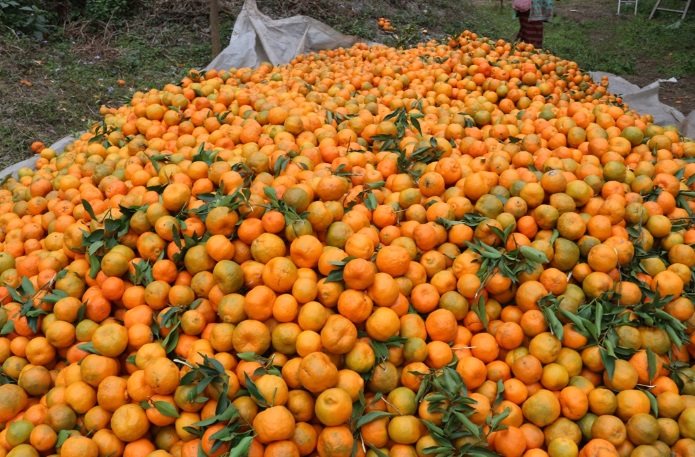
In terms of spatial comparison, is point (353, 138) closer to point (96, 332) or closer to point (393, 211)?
point (393, 211)

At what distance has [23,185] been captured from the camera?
414 cm

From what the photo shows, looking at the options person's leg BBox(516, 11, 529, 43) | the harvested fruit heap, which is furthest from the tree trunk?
person's leg BBox(516, 11, 529, 43)

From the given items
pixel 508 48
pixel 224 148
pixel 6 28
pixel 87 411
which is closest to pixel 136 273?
pixel 87 411

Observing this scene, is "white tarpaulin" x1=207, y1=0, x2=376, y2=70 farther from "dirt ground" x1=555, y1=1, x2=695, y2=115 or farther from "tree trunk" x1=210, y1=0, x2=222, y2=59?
"dirt ground" x1=555, y1=1, x2=695, y2=115

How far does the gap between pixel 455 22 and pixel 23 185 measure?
1074 cm

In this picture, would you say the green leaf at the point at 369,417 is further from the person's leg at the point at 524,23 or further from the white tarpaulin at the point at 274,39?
the person's leg at the point at 524,23

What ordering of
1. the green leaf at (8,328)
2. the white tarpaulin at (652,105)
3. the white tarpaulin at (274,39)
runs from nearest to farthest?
the green leaf at (8,328), the white tarpaulin at (652,105), the white tarpaulin at (274,39)

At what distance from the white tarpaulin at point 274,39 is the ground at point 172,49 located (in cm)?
95

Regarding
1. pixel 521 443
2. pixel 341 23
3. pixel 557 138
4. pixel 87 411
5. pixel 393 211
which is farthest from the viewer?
pixel 341 23

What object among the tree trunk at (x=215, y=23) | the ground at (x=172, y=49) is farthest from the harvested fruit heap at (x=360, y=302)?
the tree trunk at (x=215, y=23)

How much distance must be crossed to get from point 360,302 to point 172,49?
8944 mm

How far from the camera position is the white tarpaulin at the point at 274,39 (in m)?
7.08

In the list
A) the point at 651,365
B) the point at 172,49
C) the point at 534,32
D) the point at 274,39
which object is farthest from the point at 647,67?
the point at 651,365

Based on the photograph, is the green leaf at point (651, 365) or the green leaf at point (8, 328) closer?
the green leaf at point (651, 365)
